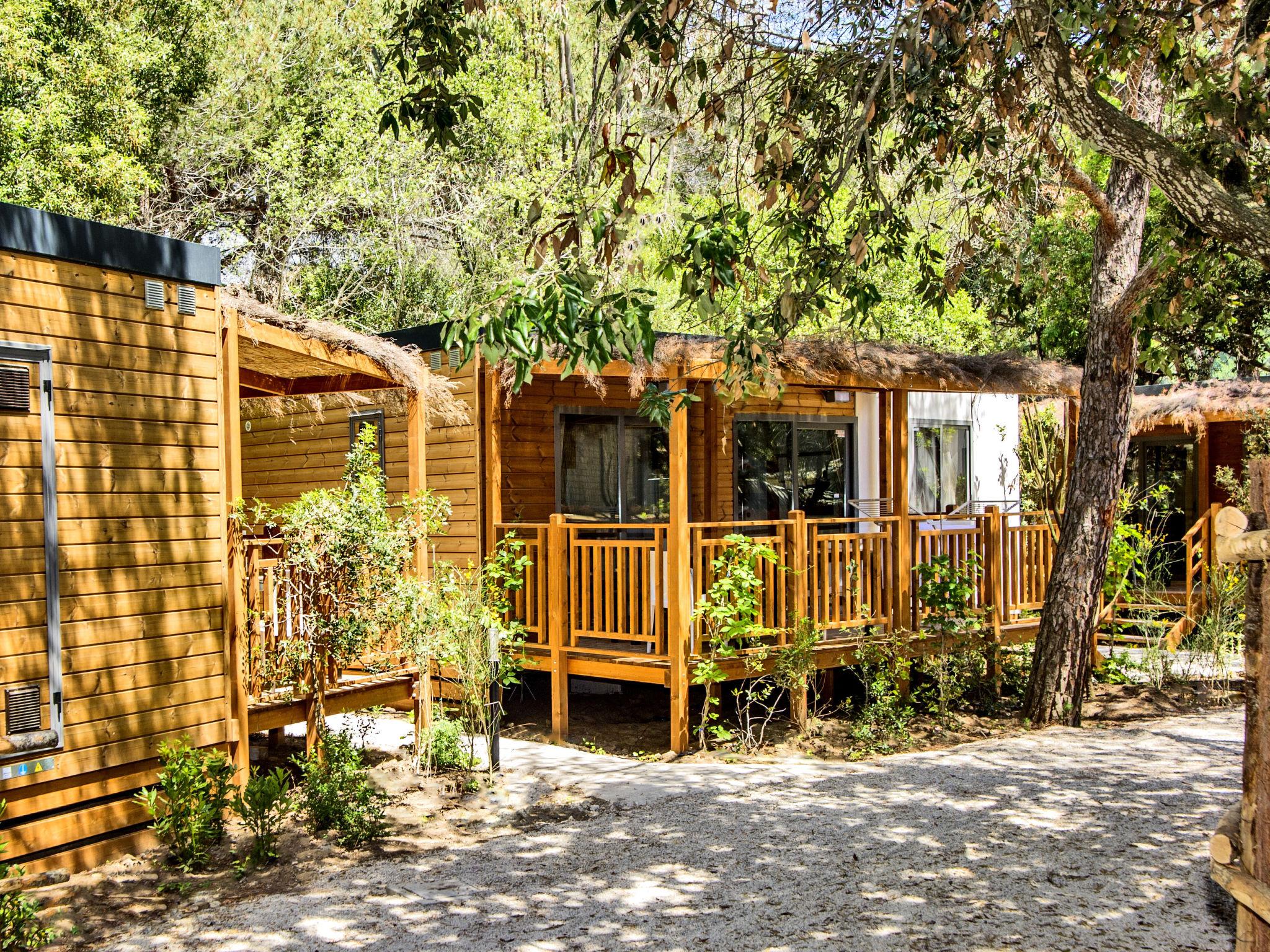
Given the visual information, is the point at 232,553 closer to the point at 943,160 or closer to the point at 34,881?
the point at 34,881

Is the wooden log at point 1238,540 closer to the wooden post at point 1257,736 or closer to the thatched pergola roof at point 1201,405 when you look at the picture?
the wooden post at point 1257,736

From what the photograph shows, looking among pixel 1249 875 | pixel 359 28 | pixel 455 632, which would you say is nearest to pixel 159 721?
pixel 455 632

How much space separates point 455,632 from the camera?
758 centimetres

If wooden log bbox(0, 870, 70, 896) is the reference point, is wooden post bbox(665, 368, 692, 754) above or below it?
above

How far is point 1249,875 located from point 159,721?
17.5ft

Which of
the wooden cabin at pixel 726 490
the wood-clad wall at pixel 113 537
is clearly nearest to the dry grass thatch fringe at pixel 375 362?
the wooden cabin at pixel 726 490

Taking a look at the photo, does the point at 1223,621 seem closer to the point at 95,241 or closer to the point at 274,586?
the point at 274,586

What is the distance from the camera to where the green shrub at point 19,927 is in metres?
4.57

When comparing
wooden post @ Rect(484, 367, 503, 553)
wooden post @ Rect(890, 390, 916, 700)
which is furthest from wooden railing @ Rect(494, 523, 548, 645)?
wooden post @ Rect(890, 390, 916, 700)

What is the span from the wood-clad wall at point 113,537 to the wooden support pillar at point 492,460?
3.52 metres

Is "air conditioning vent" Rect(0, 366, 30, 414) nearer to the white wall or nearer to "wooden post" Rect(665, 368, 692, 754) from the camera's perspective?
"wooden post" Rect(665, 368, 692, 754)

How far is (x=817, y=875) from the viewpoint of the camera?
5.61m

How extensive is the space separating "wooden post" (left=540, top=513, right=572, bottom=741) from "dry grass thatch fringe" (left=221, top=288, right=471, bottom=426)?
1330 millimetres

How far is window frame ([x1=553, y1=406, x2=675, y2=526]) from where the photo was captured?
10.8 metres
